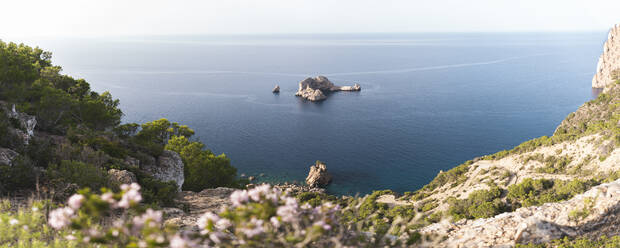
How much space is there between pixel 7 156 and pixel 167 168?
42.6 ft

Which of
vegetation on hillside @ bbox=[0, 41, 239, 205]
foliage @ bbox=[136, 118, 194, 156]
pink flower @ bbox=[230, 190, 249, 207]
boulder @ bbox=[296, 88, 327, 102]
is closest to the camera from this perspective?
pink flower @ bbox=[230, 190, 249, 207]

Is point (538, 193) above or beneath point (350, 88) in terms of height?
beneath

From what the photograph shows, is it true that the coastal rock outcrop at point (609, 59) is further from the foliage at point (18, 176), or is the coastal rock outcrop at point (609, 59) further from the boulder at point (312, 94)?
the foliage at point (18, 176)

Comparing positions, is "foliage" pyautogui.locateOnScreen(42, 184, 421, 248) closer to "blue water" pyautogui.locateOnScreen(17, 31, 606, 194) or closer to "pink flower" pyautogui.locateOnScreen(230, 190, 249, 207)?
"pink flower" pyautogui.locateOnScreen(230, 190, 249, 207)

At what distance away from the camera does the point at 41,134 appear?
29875 mm

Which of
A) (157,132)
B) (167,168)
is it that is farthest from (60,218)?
(157,132)

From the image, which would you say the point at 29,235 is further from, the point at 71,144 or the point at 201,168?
the point at 201,168

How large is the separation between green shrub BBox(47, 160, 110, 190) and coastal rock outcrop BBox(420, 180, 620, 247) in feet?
57.1

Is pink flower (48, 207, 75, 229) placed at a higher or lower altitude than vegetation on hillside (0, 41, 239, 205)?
higher

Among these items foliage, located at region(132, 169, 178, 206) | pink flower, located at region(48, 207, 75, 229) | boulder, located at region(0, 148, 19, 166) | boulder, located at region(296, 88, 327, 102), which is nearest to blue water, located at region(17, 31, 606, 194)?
boulder, located at region(296, 88, 327, 102)

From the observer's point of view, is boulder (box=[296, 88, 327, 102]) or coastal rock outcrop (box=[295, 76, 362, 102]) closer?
boulder (box=[296, 88, 327, 102])

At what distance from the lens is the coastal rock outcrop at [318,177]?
233 ft

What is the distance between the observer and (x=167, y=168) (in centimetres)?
3058

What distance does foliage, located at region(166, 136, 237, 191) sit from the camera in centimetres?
3897
